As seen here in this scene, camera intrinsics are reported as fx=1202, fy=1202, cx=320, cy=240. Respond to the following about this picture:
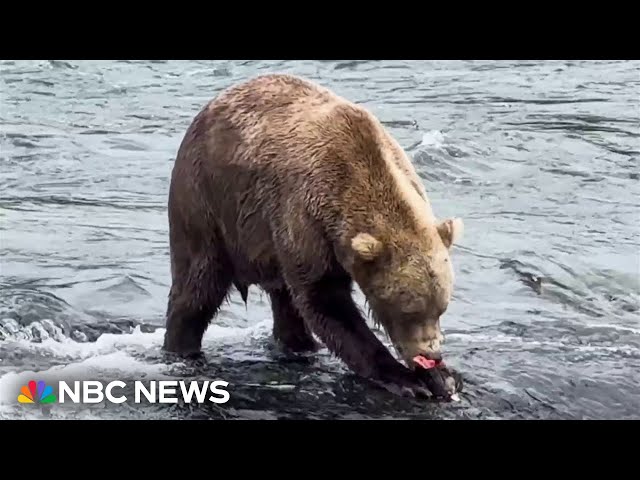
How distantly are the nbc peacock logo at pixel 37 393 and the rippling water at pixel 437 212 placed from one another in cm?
7

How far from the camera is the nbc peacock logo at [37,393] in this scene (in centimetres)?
717

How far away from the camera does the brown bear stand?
21.8 ft

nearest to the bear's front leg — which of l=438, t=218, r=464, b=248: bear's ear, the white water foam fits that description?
l=438, t=218, r=464, b=248: bear's ear

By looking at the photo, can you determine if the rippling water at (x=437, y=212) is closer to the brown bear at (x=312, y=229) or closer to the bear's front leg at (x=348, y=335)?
the bear's front leg at (x=348, y=335)

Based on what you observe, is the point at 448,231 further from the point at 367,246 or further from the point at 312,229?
the point at 312,229

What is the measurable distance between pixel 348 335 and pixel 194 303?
135cm

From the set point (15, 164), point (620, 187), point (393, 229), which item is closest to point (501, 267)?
point (620, 187)

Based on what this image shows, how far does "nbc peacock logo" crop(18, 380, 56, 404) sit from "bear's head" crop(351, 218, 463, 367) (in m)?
2.01

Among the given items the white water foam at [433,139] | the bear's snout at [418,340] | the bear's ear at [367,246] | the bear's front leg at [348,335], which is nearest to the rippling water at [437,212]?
the white water foam at [433,139]

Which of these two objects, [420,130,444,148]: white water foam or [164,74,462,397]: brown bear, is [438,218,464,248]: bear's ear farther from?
[420,130,444,148]: white water foam

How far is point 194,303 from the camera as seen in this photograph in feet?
25.9

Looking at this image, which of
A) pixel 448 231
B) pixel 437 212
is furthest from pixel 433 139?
pixel 448 231

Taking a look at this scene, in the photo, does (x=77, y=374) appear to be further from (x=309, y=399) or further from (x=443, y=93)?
(x=443, y=93)

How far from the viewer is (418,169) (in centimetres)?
1341
